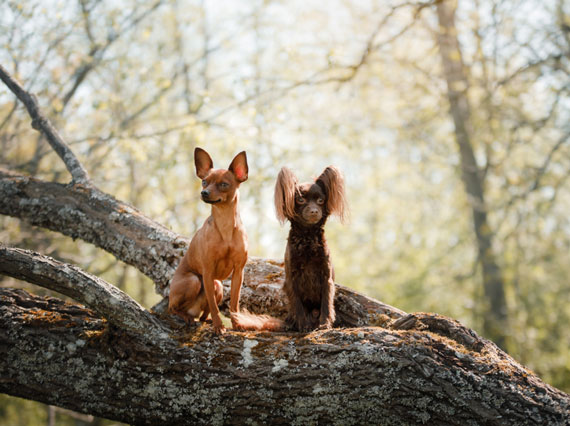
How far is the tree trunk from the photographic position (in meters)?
11.4

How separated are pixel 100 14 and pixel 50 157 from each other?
9.36ft

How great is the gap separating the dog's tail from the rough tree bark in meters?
0.40

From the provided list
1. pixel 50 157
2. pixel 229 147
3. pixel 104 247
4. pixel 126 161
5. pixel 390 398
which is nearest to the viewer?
pixel 390 398

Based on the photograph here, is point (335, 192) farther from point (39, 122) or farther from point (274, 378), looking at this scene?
point (39, 122)

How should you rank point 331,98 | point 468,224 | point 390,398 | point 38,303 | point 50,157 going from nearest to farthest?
point 390,398 < point 38,303 < point 50,157 < point 331,98 < point 468,224

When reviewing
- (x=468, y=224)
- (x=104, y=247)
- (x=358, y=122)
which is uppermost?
(x=358, y=122)

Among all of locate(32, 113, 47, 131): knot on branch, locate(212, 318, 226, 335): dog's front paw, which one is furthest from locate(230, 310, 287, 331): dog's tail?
locate(32, 113, 47, 131): knot on branch

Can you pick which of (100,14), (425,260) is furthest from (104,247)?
(425,260)

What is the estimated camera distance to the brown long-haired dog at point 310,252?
390 centimetres

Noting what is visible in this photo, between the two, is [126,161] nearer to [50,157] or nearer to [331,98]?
[50,157]

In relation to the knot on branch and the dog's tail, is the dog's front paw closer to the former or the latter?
the dog's tail

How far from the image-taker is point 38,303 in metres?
3.45

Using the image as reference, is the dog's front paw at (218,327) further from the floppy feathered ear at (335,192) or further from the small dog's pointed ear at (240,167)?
the floppy feathered ear at (335,192)

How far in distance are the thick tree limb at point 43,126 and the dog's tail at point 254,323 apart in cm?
256
